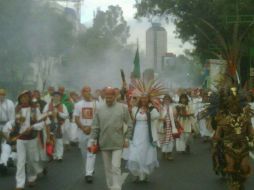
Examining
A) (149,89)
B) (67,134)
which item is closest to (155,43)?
(67,134)

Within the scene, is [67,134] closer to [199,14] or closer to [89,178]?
[89,178]

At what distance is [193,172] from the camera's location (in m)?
13.9

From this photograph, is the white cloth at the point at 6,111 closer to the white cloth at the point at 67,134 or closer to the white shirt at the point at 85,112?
the white shirt at the point at 85,112

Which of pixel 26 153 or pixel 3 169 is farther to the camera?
pixel 3 169

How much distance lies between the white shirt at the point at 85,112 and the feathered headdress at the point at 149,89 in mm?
955

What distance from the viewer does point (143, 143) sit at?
41.8ft

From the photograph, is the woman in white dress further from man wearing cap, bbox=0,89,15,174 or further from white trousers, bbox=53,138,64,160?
white trousers, bbox=53,138,64,160

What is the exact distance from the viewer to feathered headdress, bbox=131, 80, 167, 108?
13.3 meters

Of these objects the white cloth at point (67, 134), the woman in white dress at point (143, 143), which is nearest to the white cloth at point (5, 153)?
the woman in white dress at point (143, 143)

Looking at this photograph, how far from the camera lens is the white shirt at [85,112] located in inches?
525

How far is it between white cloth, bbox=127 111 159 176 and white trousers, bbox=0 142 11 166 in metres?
2.49

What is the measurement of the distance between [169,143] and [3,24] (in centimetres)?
1807

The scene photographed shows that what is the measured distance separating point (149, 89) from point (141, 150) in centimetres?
136

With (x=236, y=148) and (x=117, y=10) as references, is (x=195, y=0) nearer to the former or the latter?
(x=236, y=148)
